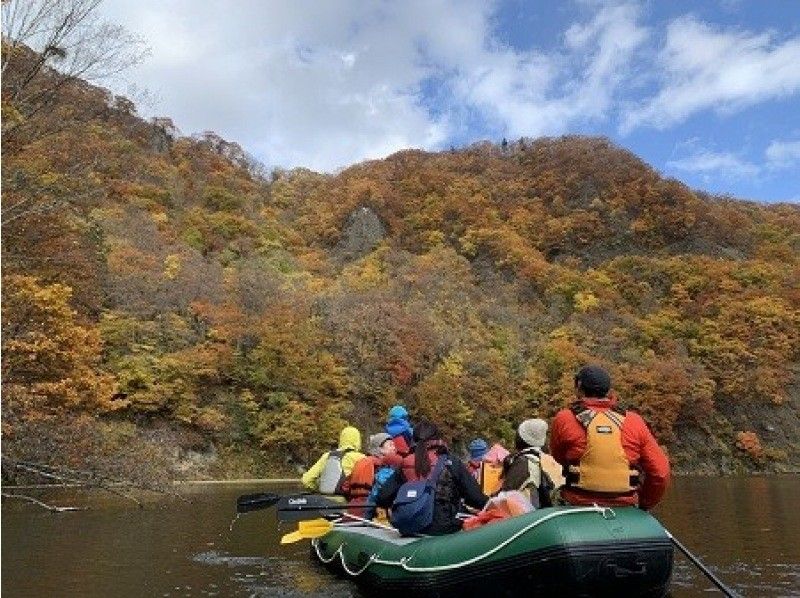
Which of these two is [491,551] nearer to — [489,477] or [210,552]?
[489,477]

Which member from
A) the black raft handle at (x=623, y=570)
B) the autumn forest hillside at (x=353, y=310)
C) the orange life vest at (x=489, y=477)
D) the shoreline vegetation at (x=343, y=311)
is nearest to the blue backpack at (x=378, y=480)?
the orange life vest at (x=489, y=477)

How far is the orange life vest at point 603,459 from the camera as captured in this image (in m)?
5.64

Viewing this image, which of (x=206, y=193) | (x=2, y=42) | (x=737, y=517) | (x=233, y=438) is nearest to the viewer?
(x=2, y=42)

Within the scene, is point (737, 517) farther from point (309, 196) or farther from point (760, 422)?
point (309, 196)

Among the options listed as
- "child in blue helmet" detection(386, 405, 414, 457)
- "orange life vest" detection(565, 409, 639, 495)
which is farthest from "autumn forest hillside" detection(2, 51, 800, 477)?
"orange life vest" detection(565, 409, 639, 495)

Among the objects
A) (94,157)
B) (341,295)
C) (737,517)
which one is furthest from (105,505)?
(341,295)

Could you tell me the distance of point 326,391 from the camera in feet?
107

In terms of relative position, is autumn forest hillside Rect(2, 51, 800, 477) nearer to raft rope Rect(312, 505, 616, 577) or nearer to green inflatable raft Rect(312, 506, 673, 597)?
raft rope Rect(312, 505, 616, 577)

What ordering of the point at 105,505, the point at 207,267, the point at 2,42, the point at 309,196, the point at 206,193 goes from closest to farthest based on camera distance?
the point at 2,42
the point at 105,505
the point at 207,267
the point at 206,193
the point at 309,196

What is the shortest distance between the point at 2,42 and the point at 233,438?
24.3 meters

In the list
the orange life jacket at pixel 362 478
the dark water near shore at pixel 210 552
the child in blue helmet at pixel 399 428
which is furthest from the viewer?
the orange life jacket at pixel 362 478

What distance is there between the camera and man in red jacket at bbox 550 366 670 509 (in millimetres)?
5672

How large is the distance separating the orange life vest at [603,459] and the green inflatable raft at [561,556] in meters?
0.19

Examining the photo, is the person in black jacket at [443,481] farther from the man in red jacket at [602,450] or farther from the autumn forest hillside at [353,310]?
the autumn forest hillside at [353,310]
